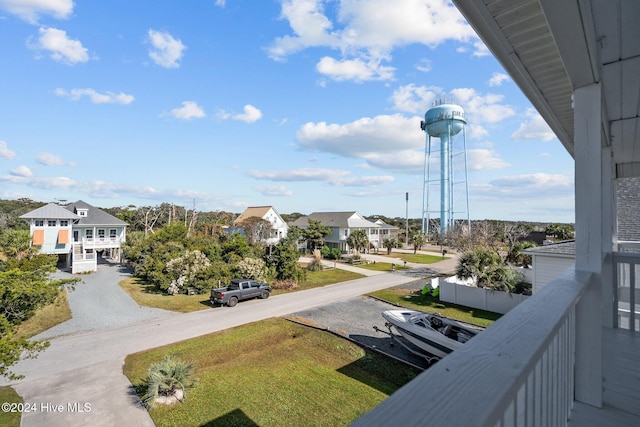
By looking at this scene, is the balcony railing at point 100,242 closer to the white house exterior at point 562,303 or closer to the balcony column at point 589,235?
the white house exterior at point 562,303

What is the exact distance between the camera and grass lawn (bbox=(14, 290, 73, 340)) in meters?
11.1

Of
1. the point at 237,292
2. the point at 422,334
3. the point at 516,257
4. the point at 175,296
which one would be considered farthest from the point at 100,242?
the point at 516,257

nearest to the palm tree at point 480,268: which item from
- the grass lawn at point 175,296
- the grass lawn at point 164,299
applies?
the grass lawn at point 175,296

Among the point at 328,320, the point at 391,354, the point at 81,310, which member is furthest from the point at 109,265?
the point at 391,354

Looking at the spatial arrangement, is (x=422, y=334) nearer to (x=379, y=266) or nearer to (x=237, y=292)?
(x=237, y=292)

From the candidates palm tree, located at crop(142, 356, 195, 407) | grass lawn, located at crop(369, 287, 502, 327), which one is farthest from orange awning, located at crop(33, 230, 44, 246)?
grass lawn, located at crop(369, 287, 502, 327)

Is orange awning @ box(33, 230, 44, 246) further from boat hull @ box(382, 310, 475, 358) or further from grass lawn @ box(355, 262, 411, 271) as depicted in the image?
boat hull @ box(382, 310, 475, 358)

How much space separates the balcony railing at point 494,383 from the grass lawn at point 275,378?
19.0 feet

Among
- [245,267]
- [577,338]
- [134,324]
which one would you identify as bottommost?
[134,324]

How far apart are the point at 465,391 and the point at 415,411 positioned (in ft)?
0.52

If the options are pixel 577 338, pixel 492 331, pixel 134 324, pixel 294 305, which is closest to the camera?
pixel 492 331

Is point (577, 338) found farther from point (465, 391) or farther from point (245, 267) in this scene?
point (245, 267)

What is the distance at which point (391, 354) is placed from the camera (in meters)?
9.10

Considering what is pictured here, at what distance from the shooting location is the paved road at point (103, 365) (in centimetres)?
638
